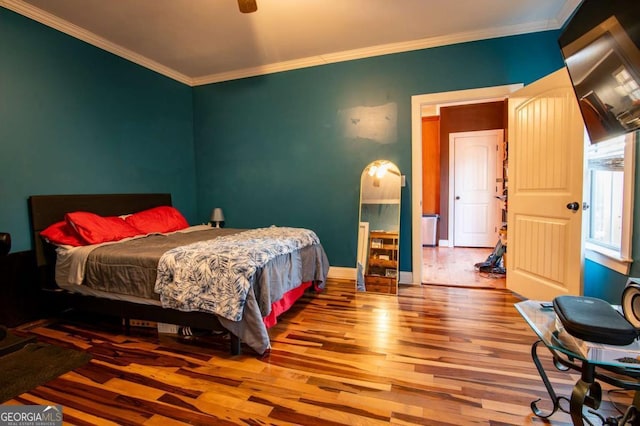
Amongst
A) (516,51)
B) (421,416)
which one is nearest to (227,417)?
(421,416)

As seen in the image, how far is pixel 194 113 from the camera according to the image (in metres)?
4.49

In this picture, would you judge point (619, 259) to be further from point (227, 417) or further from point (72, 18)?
point (72, 18)

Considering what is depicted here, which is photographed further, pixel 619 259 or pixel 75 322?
pixel 75 322

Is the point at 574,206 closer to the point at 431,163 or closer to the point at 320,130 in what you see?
the point at 320,130

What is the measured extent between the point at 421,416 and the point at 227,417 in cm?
95

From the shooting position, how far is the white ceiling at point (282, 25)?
106 inches

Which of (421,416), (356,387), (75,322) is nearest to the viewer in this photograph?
(421,416)

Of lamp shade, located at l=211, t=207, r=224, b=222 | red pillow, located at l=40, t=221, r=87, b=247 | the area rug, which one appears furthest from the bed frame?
lamp shade, located at l=211, t=207, r=224, b=222

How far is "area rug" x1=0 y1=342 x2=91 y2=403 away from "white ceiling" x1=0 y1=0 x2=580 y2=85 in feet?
9.00

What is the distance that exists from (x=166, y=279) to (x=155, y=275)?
0.12 metres

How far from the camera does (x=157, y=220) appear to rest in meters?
3.43

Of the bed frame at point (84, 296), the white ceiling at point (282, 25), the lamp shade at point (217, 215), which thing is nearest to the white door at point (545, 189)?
the white ceiling at point (282, 25)

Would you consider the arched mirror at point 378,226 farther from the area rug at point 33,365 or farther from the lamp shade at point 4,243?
the lamp shade at point 4,243

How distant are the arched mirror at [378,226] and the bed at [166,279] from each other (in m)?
0.75
